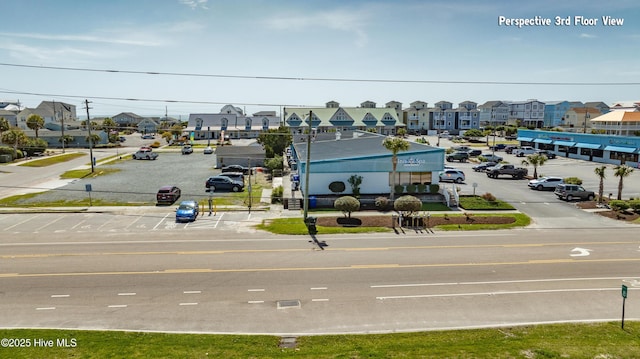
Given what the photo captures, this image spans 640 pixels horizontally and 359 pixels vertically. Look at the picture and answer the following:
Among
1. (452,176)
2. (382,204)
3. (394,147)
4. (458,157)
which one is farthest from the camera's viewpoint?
(458,157)

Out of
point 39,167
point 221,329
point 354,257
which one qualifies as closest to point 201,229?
point 354,257

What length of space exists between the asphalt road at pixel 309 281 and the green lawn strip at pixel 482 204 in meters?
8.33

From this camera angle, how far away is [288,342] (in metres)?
15.9

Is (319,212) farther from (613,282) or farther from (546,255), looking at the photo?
(613,282)

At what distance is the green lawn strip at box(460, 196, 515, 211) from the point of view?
3888 cm

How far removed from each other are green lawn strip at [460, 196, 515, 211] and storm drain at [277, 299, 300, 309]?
24.3 m

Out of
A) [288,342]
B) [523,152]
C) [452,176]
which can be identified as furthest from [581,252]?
[523,152]

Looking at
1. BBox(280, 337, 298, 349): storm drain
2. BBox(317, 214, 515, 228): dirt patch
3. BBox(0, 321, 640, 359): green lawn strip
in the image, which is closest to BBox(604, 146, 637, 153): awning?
BBox(317, 214, 515, 228): dirt patch

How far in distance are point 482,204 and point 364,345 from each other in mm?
27917

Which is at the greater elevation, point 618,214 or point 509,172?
point 509,172

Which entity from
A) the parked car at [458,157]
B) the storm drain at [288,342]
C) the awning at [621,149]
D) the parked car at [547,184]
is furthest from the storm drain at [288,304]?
the awning at [621,149]

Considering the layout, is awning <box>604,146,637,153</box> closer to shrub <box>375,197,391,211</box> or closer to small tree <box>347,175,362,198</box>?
shrub <box>375,197,391,211</box>

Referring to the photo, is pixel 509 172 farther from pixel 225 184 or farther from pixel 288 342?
pixel 288 342

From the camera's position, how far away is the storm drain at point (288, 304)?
19.0 metres
